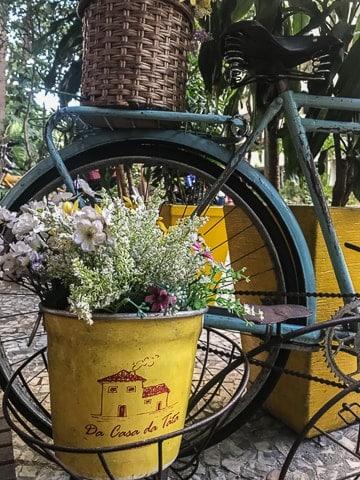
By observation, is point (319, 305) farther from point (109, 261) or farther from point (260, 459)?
point (109, 261)

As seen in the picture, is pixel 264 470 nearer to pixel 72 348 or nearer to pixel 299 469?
pixel 299 469

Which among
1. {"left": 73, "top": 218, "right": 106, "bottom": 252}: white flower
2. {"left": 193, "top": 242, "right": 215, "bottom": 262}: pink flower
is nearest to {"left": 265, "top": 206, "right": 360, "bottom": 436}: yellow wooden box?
{"left": 193, "top": 242, "right": 215, "bottom": 262}: pink flower

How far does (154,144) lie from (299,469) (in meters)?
0.81

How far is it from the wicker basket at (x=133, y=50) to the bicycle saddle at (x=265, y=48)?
0.12 metres

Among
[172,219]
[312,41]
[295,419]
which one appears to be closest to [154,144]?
[312,41]

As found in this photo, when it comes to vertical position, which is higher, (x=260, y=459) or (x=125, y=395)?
(x=125, y=395)

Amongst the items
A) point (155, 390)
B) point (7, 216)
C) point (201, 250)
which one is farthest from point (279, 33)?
point (155, 390)

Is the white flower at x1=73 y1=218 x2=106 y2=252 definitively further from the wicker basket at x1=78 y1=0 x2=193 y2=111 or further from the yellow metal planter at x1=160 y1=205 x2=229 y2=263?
the yellow metal planter at x1=160 y1=205 x2=229 y2=263

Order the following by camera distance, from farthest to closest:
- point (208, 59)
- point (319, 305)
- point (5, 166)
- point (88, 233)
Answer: point (5, 166) < point (208, 59) < point (319, 305) < point (88, 233)

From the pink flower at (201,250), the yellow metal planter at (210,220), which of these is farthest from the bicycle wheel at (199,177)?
the yellow metal planter at (210,220)

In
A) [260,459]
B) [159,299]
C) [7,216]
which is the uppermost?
[7,216]

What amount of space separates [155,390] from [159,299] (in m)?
0.13

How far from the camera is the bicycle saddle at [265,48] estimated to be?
0.99 meters

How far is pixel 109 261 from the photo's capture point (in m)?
0.61
